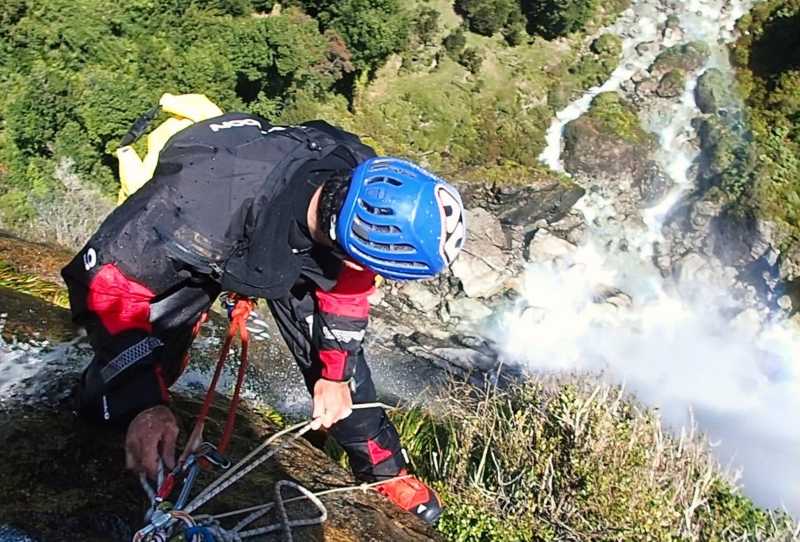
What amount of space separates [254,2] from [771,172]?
16.3 metres

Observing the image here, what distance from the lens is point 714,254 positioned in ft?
74.1

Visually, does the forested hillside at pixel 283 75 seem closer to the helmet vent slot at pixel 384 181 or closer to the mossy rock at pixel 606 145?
the mossy rock at pixel 606 145

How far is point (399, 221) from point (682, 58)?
27062 mm

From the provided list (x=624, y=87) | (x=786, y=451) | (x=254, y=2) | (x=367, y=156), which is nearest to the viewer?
(x=367, y=156)

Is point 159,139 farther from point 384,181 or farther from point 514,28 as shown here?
point 514,28

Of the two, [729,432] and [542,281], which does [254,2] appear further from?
[729,432]

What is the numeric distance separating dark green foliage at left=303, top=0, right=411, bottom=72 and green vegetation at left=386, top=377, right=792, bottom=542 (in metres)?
19.5

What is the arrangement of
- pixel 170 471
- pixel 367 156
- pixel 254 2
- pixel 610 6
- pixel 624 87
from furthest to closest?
pixel 610 6 → pixel 624 87 → pixel 254 2 → pixel 367 156 → pixel 170 471

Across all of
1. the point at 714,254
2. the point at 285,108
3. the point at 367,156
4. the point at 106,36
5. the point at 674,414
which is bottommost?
the point at 674,414

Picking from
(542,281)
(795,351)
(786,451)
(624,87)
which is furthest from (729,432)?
(624,87)

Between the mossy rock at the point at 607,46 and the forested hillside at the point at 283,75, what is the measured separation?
18 centimetres

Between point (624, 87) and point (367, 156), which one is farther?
point (624, 87)

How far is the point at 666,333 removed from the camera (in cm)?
2166

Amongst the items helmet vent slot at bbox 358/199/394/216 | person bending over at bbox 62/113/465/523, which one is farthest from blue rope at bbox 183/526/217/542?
helmet vent slot at bbox 358/199/394/216
